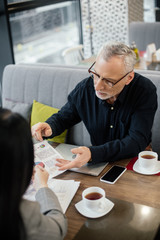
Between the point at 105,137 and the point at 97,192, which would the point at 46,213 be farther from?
the point at 105,137

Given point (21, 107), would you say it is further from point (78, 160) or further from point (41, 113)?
point (78, 160)

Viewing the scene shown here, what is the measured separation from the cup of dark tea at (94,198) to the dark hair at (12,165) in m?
0.44

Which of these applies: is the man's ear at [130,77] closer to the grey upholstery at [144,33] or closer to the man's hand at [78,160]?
the man's hand at [78,160]

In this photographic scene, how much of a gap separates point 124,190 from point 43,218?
0.48 meters

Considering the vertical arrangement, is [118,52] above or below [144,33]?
above

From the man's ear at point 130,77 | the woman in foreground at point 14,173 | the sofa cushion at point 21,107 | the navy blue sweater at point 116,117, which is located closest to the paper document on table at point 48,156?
the navy blue sweater at point 116,117

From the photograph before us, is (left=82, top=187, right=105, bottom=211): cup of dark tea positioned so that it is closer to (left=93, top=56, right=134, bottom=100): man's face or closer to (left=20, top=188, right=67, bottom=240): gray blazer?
(left=20, top=188, right=67, bottom=240): gray blazer

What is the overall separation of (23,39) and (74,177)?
112 inches

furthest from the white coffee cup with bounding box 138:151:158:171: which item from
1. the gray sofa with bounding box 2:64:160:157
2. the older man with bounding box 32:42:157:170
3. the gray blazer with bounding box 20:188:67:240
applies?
the gray sofa with bounding box 2:64:160:157

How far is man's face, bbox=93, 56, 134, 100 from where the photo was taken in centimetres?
150

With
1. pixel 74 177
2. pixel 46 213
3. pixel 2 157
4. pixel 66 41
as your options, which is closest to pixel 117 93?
pixel 74 177

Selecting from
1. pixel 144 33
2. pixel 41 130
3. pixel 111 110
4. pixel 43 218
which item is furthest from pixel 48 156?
pixel 144 33

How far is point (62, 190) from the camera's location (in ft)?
4.26

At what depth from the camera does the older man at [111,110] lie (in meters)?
1.50
